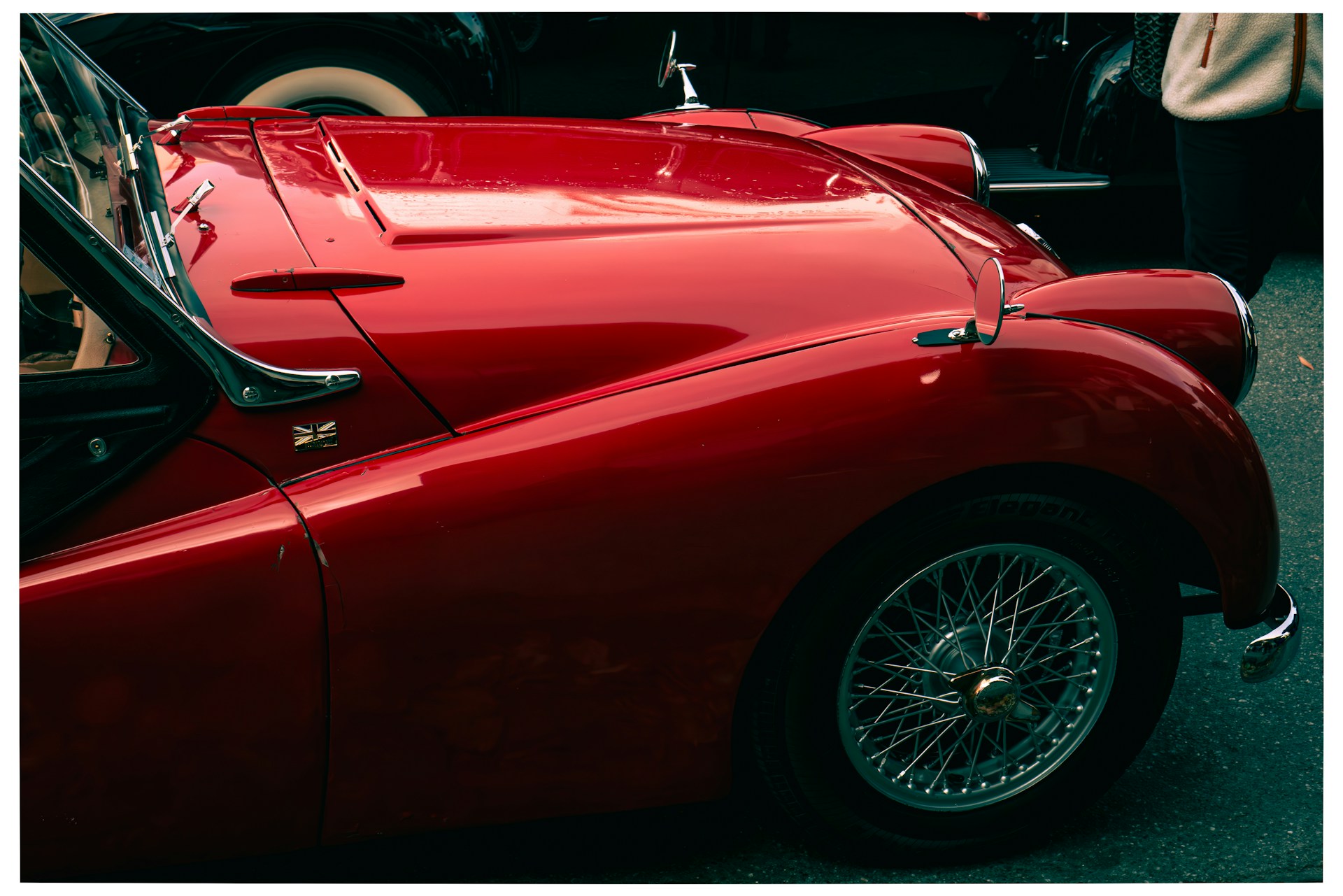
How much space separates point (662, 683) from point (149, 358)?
35.7 inches

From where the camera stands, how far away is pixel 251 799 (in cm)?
160

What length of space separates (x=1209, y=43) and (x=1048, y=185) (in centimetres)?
143

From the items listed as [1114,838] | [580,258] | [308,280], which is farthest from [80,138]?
[1114,838]

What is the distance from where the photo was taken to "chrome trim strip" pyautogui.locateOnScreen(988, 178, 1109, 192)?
14.3 feet

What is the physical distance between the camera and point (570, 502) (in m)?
1.63

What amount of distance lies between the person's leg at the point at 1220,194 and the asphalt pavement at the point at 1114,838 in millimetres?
1214

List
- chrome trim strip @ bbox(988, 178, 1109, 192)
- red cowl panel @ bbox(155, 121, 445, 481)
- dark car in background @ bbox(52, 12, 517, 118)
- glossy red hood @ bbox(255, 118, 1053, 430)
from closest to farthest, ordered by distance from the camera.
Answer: red cowl panel @ bbox(155, 121, 445, 481), glossy red hood @ bbox(255, 118, 1053, 430), dark car in background @ bbox(52, 12, 517, 118), chrome trim strip @ bbox(988, 178, 1109, 192)

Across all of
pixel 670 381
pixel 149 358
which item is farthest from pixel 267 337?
pixel 670 381

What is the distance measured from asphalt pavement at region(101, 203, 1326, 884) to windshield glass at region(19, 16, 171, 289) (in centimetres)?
102

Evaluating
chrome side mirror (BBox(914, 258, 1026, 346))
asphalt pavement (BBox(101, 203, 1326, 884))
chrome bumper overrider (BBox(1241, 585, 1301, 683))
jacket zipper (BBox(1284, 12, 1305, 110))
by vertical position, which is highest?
jacket zipper (BBox(1284, 12, 1305, 110))

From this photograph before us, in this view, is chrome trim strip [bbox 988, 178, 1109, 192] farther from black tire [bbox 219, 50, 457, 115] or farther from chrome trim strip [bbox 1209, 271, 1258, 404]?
chrome trim strip [bbox 1209, 271, 1258, 404]

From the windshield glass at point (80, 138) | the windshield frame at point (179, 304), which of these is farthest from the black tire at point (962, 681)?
the windshield glass at point (80, 138)

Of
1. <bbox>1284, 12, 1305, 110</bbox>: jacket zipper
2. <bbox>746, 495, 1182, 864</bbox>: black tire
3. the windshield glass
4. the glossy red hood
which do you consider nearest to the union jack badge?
the glossy red hood

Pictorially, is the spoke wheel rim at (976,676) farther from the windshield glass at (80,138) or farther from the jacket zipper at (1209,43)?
the jacket zipper at (1209,43)
